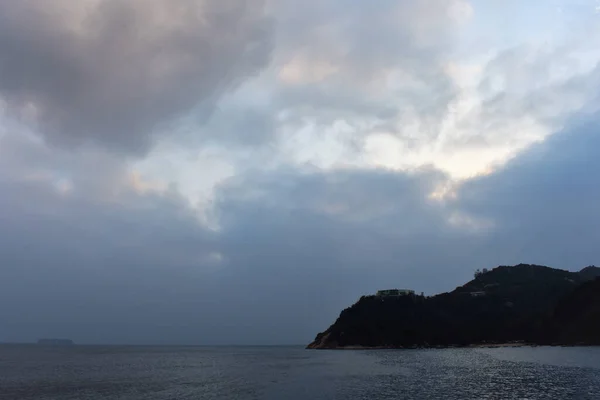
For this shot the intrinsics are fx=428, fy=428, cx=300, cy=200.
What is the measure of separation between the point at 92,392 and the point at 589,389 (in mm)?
86244

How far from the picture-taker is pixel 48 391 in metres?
80.5

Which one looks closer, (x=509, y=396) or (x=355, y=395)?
(x=509, y=396)

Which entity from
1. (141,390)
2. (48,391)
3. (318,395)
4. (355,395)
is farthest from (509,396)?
(48,391)

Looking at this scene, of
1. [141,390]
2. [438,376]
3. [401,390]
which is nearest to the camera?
[401,390]

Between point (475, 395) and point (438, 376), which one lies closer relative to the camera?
point (475, 395)

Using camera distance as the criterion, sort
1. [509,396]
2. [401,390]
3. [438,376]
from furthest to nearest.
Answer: [438,376]
[401,390]
[509,396]

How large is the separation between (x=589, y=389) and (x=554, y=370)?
1529 inches

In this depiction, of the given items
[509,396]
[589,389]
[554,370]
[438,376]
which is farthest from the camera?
[554,370]

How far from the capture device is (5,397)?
72750 millimetres

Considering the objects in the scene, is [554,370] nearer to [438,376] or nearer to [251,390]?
[438,376]

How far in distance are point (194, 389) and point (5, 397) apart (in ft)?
104

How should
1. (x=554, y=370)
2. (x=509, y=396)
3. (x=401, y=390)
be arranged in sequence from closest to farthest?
(x=509, y=396) → (x=401, y=390) → (x=554, y=370)

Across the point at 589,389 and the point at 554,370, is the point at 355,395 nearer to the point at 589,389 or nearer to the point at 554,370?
the point at 589,389

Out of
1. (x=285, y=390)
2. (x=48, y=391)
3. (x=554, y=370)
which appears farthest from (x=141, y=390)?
(x=554, y=370)
